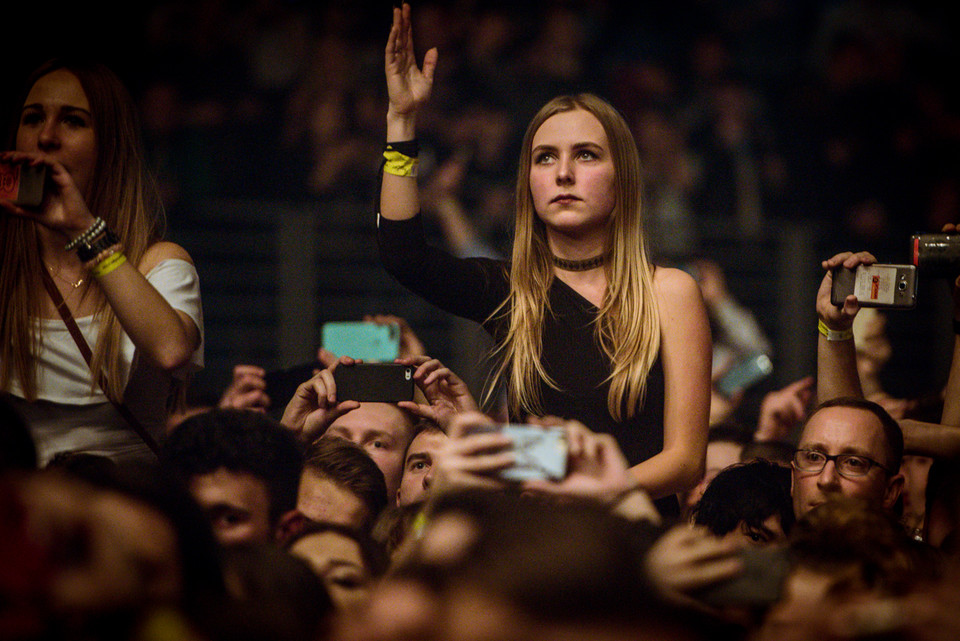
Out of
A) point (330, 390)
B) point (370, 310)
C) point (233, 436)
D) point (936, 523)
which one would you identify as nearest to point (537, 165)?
point (330, 390)

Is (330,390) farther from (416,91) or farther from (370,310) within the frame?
(370,310)

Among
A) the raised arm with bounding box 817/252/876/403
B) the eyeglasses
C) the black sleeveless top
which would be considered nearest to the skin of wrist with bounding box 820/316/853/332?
the raised arm with bounding box 817/252/876/403

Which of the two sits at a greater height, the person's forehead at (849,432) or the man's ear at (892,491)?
the person's forehead at (849,432)

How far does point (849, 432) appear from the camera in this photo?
8.63 feet

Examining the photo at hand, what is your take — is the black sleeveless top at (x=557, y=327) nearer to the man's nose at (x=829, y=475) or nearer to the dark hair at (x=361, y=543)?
the man's nose at (x=829, y=475)

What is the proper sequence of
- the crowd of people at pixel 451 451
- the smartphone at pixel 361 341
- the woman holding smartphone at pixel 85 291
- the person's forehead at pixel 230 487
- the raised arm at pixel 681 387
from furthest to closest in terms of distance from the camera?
the smartphone at pixel 361 341
the woman holding smartphone at pixel 85 291
the raised arm at pixel 681 387
the person's forehead at pixel 230 487
the crowd of people at pixel 451 451

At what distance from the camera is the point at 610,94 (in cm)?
675

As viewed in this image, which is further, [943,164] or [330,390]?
[943,164]

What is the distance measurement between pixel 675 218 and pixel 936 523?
3.97m

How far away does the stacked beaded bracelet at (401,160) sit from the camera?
2441mm

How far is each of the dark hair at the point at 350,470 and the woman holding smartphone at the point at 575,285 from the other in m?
0.43

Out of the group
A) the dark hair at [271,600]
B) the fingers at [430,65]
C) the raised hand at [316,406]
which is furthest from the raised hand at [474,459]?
the fingers at [430,65]

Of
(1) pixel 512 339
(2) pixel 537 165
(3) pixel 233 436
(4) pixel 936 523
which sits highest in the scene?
(2) pixel 537 165

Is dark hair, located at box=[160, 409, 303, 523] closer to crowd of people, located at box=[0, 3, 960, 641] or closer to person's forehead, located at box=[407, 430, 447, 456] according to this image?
crowd of people, located at box=[0, 3, 960, 641]
